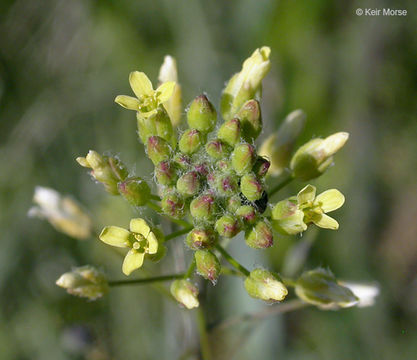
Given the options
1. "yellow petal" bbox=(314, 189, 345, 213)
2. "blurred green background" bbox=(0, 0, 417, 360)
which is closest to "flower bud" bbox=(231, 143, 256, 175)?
"yellow petal" bbox=(314, 189, 345, 213)

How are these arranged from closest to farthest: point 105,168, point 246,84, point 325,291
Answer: point 105,168
point 325,291
point 246,84

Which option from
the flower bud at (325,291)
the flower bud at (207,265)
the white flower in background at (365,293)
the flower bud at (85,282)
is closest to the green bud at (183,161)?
the flower bud at (207,265)

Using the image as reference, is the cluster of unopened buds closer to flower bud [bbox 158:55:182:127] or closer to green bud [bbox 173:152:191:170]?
green bud [bbox 173:152:191:170]

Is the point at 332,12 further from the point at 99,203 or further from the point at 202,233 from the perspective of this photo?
the point at 202,233

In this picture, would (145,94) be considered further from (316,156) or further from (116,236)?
(316,156)

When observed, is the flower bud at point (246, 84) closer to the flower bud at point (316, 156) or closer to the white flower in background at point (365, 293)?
the flower bud at point (316, 156)

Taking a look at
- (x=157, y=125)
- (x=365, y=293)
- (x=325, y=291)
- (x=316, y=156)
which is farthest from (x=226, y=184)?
(x=365, y=293)
